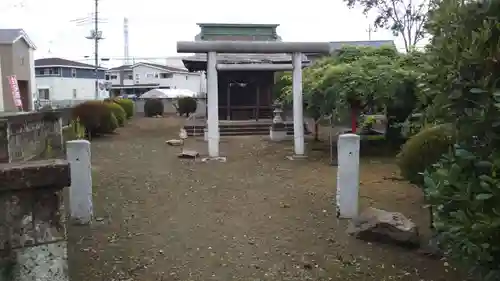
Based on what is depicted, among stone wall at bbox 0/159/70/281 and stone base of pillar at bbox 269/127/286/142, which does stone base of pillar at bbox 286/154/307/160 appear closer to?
stone base of pillar at bbox 269/127/286/142

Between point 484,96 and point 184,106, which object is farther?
point 184,106

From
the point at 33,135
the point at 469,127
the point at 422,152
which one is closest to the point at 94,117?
the point at 33,135

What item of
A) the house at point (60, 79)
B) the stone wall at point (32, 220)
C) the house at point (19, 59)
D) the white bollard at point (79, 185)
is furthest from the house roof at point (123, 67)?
the stone wall at point (32, 220)

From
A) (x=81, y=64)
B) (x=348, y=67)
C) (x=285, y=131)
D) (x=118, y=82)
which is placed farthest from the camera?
(x=118, y=82)

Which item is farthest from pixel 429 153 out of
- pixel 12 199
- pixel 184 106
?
pixel 184 106

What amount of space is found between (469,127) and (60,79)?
49.8 metres

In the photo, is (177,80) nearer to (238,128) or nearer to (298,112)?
(238,128)

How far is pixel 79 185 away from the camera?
6121mm

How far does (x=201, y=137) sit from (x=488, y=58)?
1650 cm

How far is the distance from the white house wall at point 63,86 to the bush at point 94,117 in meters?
30.8

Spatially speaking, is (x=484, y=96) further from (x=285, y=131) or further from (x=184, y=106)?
(x=184, y=106)

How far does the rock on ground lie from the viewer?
5258mm

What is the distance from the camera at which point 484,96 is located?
102 inches

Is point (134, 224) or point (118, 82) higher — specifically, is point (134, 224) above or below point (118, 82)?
below
